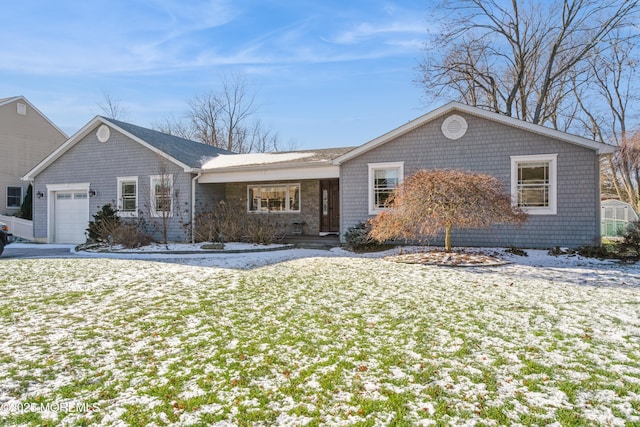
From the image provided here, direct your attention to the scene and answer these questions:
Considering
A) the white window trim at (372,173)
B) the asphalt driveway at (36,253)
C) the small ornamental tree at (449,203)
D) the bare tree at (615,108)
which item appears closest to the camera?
the small ornamental tree at (449,203)

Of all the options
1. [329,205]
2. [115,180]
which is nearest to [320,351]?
[329,205]

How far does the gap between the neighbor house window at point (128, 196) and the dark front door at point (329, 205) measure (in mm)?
7234

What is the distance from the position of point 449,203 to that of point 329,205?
6.88 meters

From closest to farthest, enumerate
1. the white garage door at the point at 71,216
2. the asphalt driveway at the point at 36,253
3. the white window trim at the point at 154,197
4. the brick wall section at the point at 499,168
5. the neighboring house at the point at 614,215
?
the brick wall section at the point at 499,168 < the asphalt driveway at the point at 36,253 < the white window trim at the point at 154,197 < the white garage door at the point at 71,216 < the neighboring house at the point at 614,215

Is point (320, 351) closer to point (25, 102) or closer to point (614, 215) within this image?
point (614, 215)

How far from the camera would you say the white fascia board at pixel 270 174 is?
526 inches

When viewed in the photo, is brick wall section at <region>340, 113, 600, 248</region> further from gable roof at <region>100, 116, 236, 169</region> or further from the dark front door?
gable roof at <region>100, 116, 236, 169</region>

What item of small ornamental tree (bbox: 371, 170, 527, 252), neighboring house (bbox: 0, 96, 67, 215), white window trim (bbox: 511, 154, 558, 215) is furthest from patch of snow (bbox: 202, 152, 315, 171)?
neighboring house (bbox: 0, 96, 67, 215)

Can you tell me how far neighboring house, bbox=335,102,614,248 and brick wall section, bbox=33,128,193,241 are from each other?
20.4ft

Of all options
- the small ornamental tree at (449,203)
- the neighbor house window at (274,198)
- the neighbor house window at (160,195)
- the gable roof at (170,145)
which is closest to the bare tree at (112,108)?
the gable roof at (170,145)

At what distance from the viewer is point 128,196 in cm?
1540

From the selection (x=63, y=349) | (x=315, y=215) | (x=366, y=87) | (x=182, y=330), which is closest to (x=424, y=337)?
(x=182, y=330)

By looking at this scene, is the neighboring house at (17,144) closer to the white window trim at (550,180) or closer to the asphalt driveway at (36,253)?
the asphalt driveway at (36,253)

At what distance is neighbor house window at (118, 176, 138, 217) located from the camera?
15195mm
